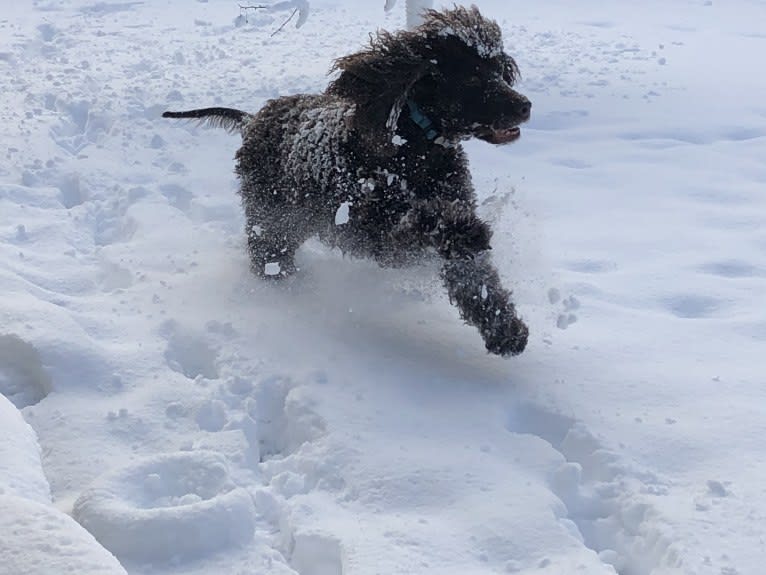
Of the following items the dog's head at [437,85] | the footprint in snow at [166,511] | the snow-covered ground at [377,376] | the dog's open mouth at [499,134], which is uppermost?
the dog's head at [437,85]

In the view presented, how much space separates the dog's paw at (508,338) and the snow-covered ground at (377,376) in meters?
0.11

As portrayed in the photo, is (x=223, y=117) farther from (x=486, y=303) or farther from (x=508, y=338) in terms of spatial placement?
(x=508, y=338)

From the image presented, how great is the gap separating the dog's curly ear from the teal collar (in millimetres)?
43

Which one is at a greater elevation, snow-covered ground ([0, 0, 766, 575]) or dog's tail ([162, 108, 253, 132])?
dog's tail ([162, 108, 253, 132])

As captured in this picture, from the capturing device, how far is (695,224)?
16.7 ft

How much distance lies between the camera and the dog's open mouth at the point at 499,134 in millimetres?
3650

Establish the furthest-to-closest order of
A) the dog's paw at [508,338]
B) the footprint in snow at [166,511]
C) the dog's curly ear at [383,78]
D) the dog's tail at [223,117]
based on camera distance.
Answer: the dog's tail at [223,117] < the dog's curly ear at [383,78] < the dog's paw at [508,338] < the footprint in snow at [166,511]

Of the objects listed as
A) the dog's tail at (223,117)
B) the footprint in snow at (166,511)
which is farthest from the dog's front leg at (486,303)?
the dog's tail at (223,117)

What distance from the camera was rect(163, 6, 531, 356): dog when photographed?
3.51 metres

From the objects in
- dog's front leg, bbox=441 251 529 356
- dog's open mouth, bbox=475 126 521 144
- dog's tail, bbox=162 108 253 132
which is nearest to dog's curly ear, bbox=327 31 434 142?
dog's open mouth, bbox=475 126 521 144

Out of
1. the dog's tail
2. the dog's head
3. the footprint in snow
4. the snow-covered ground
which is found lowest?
the snow-covered ground

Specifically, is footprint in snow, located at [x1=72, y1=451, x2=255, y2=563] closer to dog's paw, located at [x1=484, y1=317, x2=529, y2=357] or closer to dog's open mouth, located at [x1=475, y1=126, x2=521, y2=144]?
dog's paw, located at [x1=484, y1=317, x2=529, y2=357]

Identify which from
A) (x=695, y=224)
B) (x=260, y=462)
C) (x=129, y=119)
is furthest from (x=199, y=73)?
(x=260, y=462)

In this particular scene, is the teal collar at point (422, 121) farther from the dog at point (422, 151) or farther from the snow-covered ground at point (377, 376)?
the snow-covered ground at point (377, 376)
